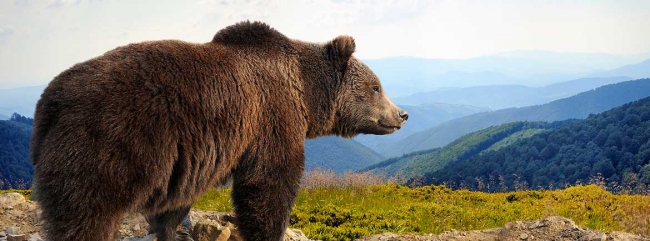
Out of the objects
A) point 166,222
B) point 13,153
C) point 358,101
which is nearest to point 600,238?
point 358,101

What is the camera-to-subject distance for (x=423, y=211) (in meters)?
10.9

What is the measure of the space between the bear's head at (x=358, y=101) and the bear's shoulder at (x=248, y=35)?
83 centimetres

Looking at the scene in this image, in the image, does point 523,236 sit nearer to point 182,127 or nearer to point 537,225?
point 537,225

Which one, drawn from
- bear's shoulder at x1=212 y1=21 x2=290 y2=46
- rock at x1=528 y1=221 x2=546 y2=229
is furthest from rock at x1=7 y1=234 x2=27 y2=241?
rock at x1=528 y1=221 x2=546 y2=229

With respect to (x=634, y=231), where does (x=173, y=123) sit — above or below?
above

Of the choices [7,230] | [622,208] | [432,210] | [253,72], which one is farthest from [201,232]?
[622,208]

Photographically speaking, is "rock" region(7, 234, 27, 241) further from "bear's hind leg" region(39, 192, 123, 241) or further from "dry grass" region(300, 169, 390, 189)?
"dry grass" region(300, 169, 390, 189)

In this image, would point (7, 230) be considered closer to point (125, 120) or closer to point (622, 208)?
point (125, 120)

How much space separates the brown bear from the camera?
4.64 meters

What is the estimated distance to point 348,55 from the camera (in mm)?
6996

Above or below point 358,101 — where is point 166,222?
below

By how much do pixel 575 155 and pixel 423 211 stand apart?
8947 centimetres

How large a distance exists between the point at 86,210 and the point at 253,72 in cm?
214

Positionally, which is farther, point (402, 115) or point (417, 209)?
point (417, 209)
